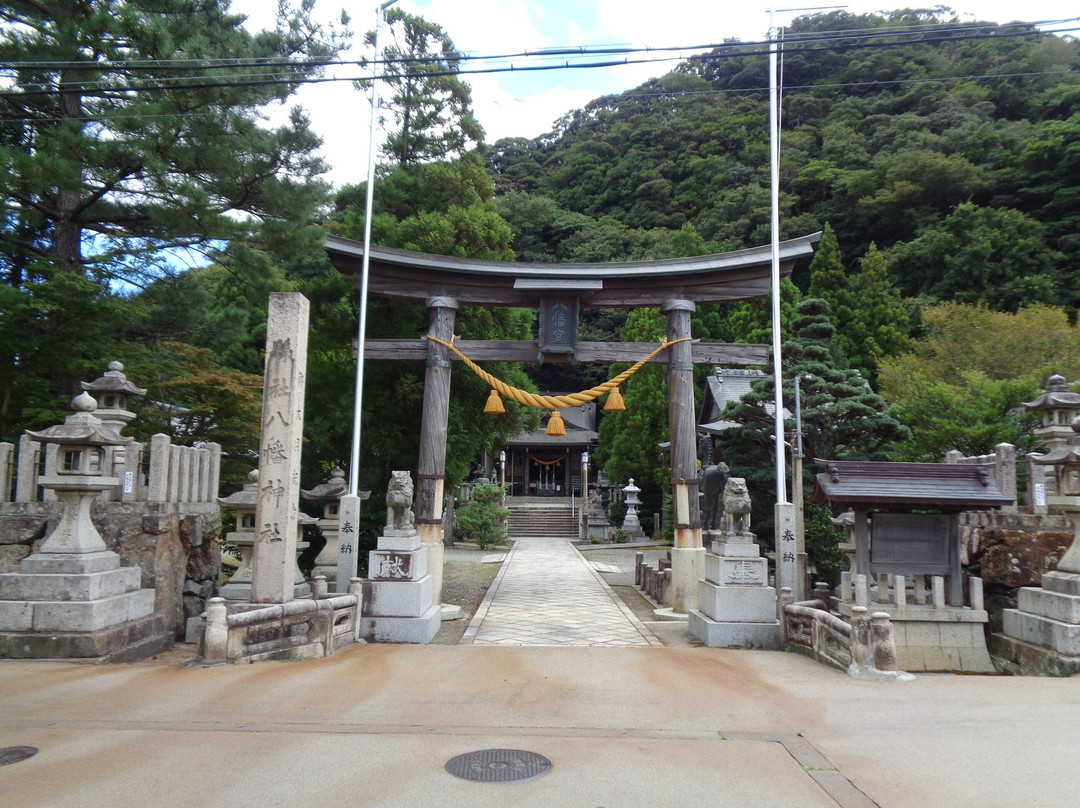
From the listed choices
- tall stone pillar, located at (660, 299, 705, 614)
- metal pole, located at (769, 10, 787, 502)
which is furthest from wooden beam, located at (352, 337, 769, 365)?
metal pole, located at (769, 10, 787, 502)

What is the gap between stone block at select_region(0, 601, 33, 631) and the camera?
6793mm

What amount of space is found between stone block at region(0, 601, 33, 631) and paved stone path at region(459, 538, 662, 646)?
485cm

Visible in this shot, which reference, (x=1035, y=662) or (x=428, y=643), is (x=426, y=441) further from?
(x=1035, y=662)

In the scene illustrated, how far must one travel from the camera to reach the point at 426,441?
11.3 m

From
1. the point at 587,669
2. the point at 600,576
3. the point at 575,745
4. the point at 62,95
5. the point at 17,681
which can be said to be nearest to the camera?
the point at 575,745

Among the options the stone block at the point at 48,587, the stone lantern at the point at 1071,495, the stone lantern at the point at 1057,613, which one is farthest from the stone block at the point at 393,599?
the stone lantern at the point at 1071,495

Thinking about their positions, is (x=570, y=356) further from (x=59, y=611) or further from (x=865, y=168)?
(x=865, y=168)

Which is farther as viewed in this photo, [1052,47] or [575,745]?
[1052,47]

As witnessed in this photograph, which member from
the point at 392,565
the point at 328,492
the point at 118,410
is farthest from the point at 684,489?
the point at 118,410

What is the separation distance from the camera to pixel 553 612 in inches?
455

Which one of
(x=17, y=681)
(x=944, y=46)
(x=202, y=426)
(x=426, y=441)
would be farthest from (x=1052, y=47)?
(x=17, y=681)

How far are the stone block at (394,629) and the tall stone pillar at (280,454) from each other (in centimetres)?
152

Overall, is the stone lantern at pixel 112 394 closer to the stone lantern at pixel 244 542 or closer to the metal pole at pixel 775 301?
the stone lantern at pixel 244 542

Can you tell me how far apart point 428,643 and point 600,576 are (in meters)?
8.71
